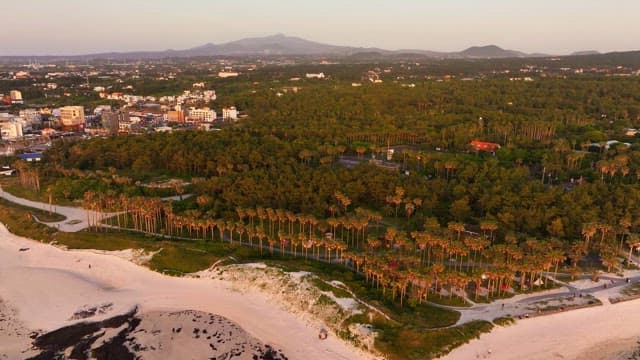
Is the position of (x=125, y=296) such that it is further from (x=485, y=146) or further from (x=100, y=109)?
(x=100, y=109)

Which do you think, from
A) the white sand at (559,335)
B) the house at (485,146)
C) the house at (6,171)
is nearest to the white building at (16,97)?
the house at (6,171)

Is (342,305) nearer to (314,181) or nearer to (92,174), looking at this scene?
(314,181)

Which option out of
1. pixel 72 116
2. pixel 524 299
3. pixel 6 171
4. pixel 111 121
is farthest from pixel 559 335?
pixel 72 116

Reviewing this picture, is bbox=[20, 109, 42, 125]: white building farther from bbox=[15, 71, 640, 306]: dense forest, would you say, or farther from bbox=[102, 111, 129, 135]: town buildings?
bbox=[15, 71, 640, 306]: dense forest

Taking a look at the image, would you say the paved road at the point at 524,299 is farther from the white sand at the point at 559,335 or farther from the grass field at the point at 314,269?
the white sand at the point at 559,335

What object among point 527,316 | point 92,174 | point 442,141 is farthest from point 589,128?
point 92,174

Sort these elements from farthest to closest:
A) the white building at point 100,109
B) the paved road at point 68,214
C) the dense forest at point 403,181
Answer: the white building at point 100,109
the paved road at point 68,214
the dense forest at point 403,181
